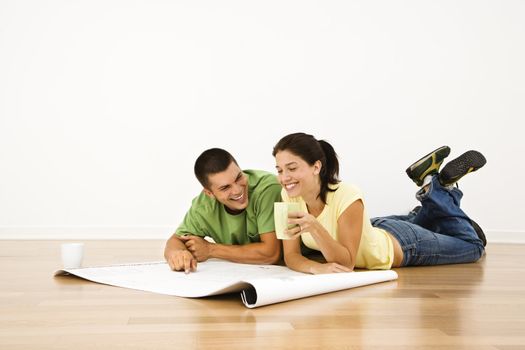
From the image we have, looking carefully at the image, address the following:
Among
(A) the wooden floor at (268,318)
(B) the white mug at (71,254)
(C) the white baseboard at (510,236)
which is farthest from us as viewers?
(C) the white baseboard at (510,236)

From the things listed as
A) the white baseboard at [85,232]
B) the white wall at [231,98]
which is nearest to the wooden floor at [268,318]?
the white baseboard at [85,232]

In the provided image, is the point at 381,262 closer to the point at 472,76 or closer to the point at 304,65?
the point at 304,65

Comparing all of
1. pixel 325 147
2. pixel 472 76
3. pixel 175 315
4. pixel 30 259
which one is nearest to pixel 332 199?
pixel 325 147

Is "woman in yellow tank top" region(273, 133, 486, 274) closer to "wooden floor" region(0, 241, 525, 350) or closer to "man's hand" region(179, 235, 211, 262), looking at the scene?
"wooden floor" region(0, 241, 525, 350)

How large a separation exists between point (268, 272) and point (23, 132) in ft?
10.4

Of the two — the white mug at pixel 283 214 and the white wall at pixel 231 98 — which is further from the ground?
the white wall at pixel 231 98

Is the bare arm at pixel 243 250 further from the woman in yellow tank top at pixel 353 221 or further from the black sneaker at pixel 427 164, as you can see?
the black sneaker at pixel 427 164

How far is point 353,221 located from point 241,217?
2.24ft

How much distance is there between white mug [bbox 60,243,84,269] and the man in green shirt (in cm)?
42

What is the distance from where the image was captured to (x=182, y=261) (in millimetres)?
2656

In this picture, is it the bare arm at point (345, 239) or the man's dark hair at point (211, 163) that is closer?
the bare arm at point (345, 239)

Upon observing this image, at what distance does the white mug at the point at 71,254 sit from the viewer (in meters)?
2.70

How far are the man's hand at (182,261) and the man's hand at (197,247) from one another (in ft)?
0.55

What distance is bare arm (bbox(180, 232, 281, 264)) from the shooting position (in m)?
2.89
